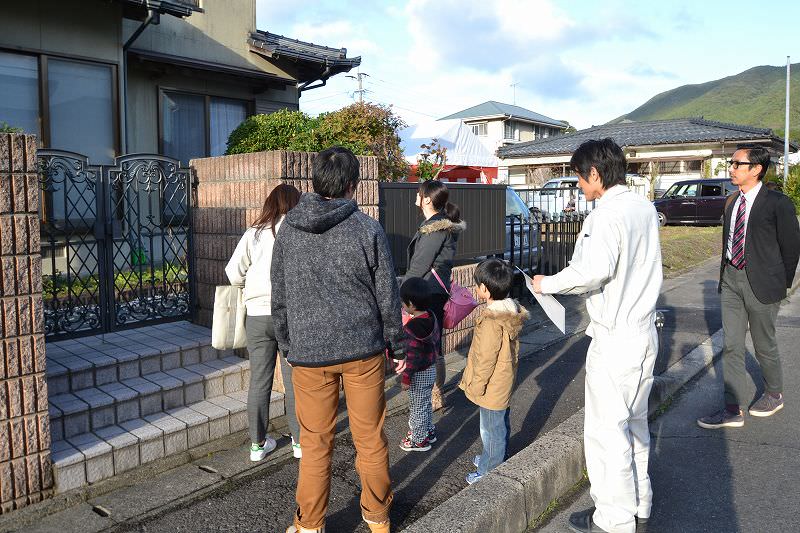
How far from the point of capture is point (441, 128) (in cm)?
1795

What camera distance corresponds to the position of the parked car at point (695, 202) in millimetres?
21978

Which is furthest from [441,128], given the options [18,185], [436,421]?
[18,185]

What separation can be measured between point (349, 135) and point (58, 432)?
5008mm

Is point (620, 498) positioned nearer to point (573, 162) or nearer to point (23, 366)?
point (573, 162)

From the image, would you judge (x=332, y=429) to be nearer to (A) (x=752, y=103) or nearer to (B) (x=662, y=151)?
(B) (x=662, y=151)

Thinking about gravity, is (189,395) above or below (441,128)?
below

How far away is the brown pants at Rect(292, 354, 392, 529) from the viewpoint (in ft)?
9.75

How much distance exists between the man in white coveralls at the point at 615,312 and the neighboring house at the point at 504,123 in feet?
143

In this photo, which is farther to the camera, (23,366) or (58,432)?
(58,432)

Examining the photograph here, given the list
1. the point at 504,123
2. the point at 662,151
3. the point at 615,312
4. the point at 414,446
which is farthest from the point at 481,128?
the point at 615,312

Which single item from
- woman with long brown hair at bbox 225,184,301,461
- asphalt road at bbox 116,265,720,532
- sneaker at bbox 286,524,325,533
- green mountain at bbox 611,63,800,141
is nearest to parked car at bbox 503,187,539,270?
asphalt road at bbox 116,265,720,532

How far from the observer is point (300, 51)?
11930 millimetres

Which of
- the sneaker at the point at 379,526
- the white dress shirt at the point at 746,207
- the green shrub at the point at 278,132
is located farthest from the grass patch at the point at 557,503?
the green shrub at the point at 278,132

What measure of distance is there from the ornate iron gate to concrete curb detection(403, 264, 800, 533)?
3028 mm
